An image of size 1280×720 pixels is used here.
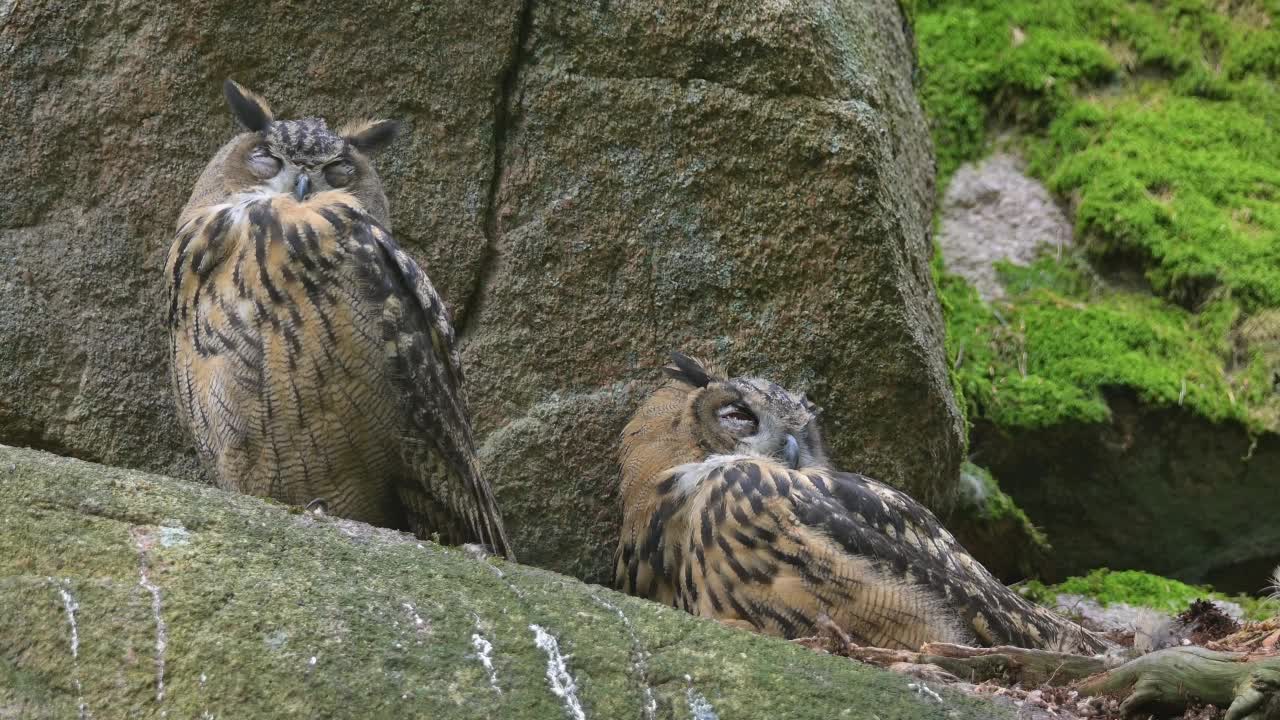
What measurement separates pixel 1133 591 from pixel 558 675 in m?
3.05

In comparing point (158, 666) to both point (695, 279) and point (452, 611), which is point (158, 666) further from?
point (695, 279)

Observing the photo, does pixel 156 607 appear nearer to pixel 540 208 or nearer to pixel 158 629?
pixel 158 629

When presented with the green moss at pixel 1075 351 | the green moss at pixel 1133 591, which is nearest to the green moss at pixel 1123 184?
the green moss at pixel 1075 351

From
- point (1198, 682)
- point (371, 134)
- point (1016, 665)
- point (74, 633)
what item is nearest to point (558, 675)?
point (74, 633)

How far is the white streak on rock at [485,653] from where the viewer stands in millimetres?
2387

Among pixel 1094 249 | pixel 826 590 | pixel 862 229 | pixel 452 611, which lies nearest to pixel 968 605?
pixel 826 590

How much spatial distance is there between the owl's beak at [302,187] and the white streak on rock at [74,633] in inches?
54.1

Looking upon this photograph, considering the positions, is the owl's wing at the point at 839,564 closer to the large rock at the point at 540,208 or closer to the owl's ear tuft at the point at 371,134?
the large rock at the point at 540,208

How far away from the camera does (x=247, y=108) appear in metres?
3.74

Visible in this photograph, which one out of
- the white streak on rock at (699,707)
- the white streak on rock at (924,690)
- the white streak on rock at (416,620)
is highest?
the white streak on rock at (416,620)

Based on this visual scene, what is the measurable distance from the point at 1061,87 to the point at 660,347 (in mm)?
2766

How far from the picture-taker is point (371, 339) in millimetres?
3346

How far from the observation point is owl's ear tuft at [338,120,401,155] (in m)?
3.81

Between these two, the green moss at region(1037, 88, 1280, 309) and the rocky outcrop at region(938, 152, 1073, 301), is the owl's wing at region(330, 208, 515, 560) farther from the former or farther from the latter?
the green moss at region(1037, 88, 1280, 309)
